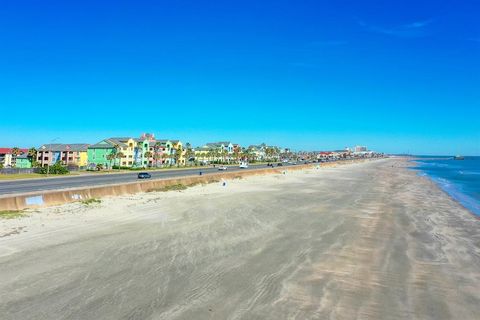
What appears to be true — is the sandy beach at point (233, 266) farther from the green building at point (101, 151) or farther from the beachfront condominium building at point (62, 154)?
the beachfront condominium building at point (62, 154)

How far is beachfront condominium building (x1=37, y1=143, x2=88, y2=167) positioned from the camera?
112500 mm

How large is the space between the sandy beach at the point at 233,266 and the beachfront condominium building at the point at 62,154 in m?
93.9

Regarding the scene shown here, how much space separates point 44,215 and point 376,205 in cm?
3054

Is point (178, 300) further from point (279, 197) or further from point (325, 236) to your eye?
point (279, 197)

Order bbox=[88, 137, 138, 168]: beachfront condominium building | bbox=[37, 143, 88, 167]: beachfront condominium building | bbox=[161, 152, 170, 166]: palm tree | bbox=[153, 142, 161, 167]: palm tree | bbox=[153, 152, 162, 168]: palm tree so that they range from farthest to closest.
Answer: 1. bbox=[161, 152, 170, 166]: palm tree
2. bbox=[153, 142, 161, 167]: palm tree
3. bbox=[153, 152, 162, 168]: palm tree
4. bbox=[88, 137, 138, 168]: beachfront condominium building
5. bbox=[37, 143, 88, 167]: beachfront condominium building

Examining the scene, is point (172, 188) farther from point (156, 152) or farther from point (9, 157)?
point (9, 157)

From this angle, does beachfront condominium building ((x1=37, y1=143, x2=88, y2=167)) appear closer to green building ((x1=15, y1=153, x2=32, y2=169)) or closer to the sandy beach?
green building ((x1=15, y1=153, x2=32, y2=169))

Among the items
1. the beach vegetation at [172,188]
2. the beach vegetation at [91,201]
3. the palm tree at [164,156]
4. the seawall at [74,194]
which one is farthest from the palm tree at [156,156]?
the beach vegetation at [91,201]

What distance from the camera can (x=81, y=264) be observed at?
14.8m

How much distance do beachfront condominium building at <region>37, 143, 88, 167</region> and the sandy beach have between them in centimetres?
9394

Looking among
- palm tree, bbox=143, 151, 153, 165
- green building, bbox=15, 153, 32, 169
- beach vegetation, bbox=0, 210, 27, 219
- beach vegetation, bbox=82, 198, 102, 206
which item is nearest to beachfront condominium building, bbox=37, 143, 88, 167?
green building, bbox=15, 153, 32, 169

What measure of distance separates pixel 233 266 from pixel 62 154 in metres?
113

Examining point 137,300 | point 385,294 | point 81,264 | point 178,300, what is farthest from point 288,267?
point 81,264

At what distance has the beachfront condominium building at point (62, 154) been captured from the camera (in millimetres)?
112500
